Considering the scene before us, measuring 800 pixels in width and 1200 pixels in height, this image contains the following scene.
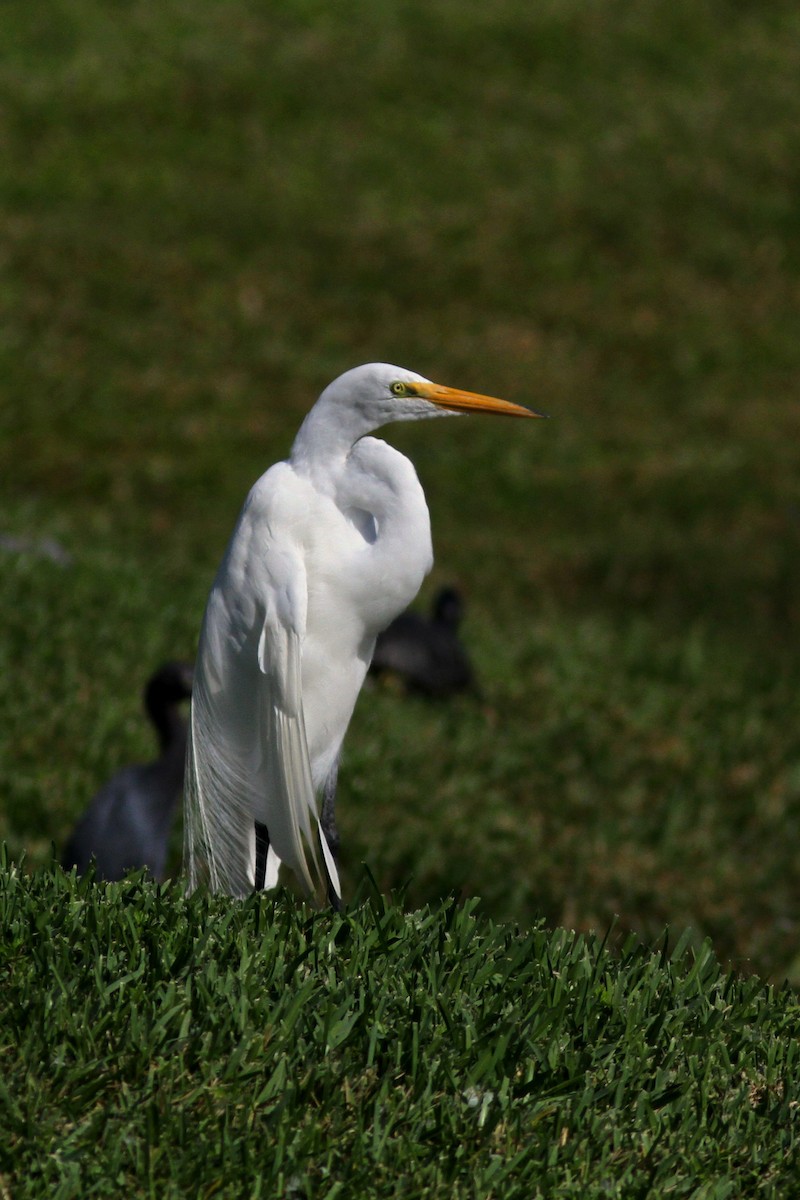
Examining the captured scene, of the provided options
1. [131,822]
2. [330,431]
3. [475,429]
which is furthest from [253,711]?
[475,429]

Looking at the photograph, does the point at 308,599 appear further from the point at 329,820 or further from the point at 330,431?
the point at 329,820

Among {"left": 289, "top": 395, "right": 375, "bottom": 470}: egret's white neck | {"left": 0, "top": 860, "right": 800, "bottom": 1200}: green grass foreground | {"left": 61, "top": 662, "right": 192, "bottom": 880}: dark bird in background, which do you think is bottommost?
{"left": 61, "top": 662, "right": 192, "bottom": 880}: dark bird in background

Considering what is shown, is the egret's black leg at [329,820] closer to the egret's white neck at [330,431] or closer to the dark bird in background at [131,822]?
the egret's white neck at [330,431]

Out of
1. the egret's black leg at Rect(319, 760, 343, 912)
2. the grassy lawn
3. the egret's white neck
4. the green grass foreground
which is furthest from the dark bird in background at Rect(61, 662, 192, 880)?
the egret's white neck

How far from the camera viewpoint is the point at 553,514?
12430 millimetres

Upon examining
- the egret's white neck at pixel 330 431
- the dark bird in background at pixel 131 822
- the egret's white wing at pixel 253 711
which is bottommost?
A: the dark bird in background at pixel 131 822

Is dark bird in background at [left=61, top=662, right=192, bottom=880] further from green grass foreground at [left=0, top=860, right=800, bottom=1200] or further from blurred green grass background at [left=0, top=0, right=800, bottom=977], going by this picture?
green grass foreground at [left=0, top=860, right=800, bottom=1200]

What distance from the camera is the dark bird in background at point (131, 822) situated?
450 centimetres

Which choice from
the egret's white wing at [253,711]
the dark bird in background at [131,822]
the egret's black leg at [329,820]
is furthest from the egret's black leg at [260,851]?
the dark bird in background at [131,822]

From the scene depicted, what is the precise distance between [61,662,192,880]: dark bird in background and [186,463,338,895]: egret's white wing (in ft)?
3.48

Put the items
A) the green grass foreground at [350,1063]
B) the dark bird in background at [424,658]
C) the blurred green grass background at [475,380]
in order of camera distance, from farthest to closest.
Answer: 1. the dark bird in background at [424,658]
2. the blurred green grass background at [475,380]
3. the green grass foreground at [350,1063]

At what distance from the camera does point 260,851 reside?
3465 millimetres

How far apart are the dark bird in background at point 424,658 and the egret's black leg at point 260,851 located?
428 centimetres

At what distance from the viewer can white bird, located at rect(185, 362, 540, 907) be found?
300 centimetres
